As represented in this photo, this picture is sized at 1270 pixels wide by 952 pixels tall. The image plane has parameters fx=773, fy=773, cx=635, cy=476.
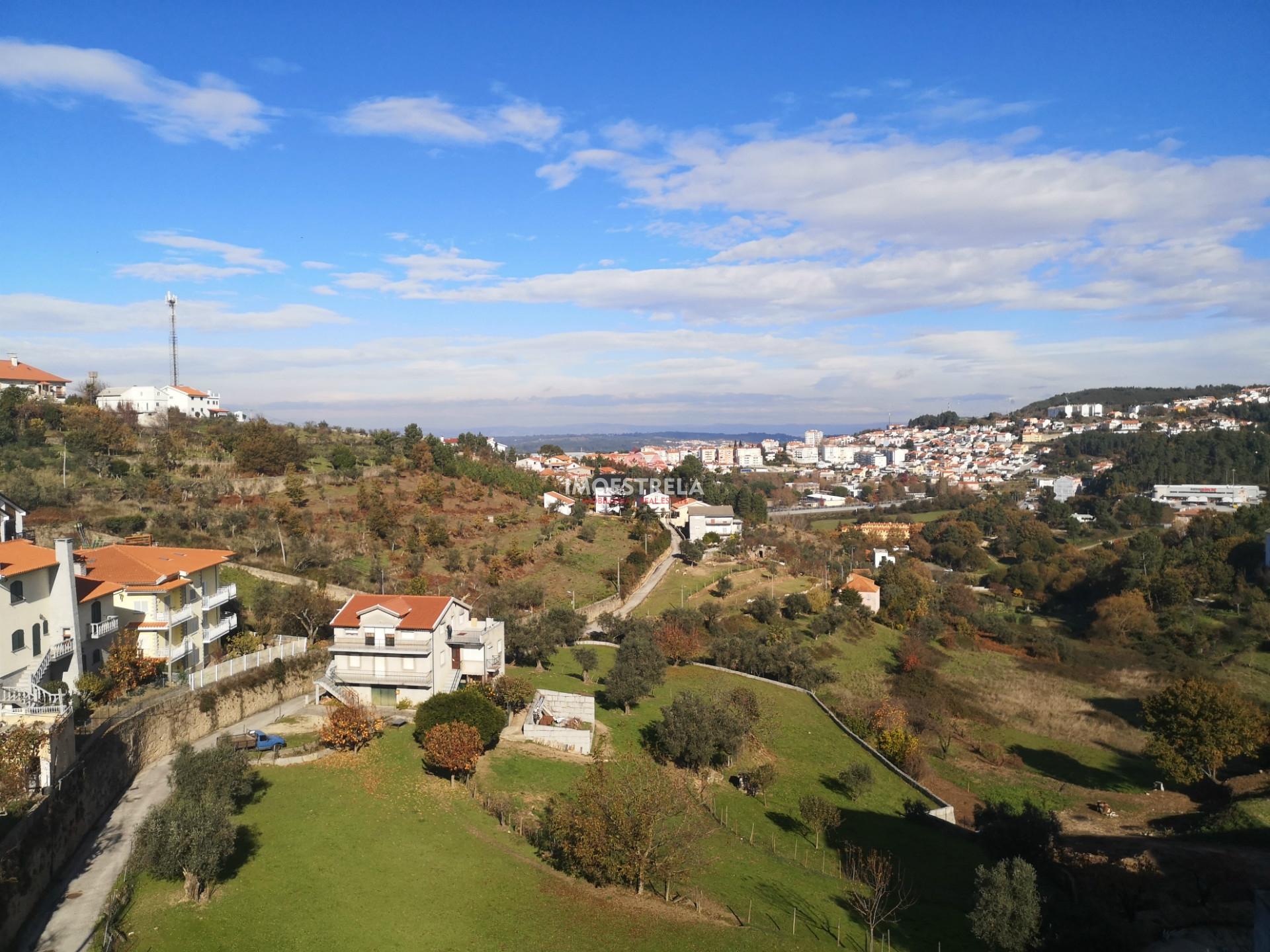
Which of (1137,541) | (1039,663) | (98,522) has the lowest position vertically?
(1039,663)

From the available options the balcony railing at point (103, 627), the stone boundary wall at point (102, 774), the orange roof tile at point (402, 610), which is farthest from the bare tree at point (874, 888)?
the balcony railing at point (103, 627)

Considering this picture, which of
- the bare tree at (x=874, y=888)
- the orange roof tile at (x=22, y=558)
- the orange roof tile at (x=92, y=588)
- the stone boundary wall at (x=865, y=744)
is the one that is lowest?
the stone boundary wall at (x=865, y=744)

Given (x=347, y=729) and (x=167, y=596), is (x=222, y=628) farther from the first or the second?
(x=347, y=729)

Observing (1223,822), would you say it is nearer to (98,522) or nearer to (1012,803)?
(1012,803)

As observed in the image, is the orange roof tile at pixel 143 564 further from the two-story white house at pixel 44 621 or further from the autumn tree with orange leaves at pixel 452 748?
the autumn tree with orange leaves at pixel 452 748

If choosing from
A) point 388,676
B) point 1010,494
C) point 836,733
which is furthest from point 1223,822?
point 1010,494

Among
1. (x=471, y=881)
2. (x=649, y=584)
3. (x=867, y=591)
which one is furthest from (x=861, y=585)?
(x=471, y=881)
